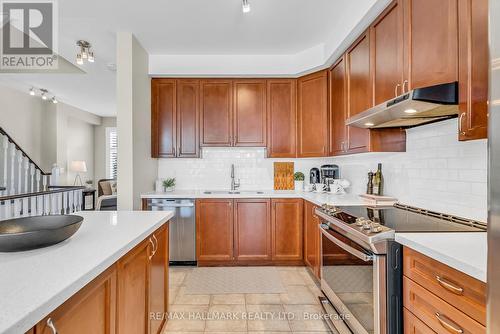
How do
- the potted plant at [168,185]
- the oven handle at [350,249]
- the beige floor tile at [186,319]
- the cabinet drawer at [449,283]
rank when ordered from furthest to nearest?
the potted plant at [168,185] < the beige floor tile at [186,319] < the oven handle at [350,249] < the cabinet drawer at [449,283]

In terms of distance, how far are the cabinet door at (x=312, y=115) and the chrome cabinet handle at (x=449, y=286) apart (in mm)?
2286

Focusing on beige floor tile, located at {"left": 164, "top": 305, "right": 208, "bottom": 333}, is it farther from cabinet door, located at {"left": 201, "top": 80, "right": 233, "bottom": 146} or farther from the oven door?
cabinet door, located at {"left": 201, "top": 80, "right": 233, "bottom": 146}

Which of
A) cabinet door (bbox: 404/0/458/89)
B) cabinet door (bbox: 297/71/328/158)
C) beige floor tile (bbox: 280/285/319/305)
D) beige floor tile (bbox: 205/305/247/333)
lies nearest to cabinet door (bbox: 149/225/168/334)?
beige floor tile (bbox: 205/305/247/333)

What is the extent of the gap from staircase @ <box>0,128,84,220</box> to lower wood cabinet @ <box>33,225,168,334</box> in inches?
104

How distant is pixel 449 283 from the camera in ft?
3.45

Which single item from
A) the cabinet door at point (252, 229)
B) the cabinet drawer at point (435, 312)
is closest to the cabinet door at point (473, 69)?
the cabinet drawer at point (435, 312)

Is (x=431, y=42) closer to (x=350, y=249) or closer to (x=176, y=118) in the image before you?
(x=350, y=249)

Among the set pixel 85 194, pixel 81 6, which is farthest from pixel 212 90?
pixel 85 194

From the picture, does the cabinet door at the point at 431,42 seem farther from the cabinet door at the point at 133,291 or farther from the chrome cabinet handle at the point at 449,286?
the cabinet door at the point at 133,291

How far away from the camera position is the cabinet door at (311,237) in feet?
9.19

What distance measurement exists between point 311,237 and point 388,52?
76.4 inches

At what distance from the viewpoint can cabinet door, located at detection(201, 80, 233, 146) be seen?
3.56 meters

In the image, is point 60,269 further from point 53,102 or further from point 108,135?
point 108,135

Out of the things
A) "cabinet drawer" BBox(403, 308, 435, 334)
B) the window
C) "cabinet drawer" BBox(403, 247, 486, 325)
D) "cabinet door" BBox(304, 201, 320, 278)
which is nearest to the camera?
"cabinet drawer" BBox(403, 247, 486, 325)
